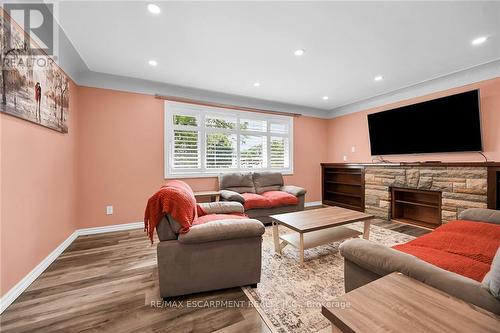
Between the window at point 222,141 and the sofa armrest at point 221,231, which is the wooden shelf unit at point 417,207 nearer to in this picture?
the window at point 222,141

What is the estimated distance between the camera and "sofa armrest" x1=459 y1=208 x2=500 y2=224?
6.42ft

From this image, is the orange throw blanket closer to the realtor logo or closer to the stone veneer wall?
the realtor logo

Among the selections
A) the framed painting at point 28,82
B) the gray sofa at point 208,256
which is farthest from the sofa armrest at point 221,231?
the framed painting at point 28,82

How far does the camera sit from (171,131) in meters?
3.75

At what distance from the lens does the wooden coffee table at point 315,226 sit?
2260 mm

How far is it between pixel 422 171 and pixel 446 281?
3.31 metres

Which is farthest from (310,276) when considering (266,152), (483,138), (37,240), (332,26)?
(483,138)

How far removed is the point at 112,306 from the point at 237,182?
2707 mm

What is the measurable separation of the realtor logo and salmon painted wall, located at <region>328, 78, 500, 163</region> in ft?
17.4

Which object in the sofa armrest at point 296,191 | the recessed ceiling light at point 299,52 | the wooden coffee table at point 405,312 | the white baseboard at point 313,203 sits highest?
the recessed ceiling light at point 299,52

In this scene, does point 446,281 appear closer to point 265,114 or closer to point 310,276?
point 310,276

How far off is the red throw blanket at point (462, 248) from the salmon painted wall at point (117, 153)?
11.3 ft

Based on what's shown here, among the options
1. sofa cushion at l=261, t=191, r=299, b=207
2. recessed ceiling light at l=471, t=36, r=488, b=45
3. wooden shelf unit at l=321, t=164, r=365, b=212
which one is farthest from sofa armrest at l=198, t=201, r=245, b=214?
recessed ceiling light at l=471, t=36, r=488, b=45

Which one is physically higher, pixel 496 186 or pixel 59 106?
pixel 59 106
